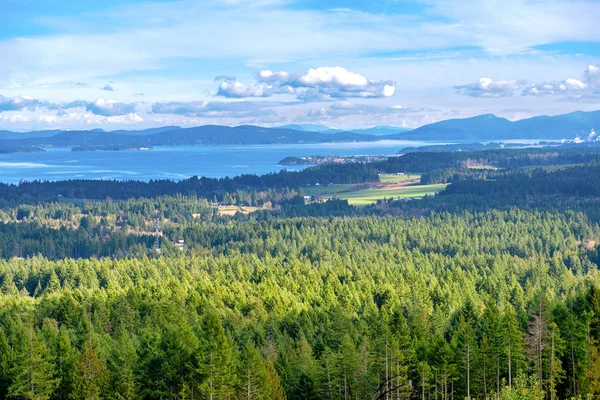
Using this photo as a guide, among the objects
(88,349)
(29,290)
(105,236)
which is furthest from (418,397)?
(105,236)

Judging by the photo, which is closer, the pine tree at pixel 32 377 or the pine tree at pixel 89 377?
the pine tree at pixel 89 377

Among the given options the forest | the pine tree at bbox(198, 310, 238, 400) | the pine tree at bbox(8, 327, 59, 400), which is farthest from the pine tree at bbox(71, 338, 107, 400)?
the pine tree at bbox(198, 310, 238, 400)

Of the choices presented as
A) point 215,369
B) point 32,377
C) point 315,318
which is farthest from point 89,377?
point 315,318

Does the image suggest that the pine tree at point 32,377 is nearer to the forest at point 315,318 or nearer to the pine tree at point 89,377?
the forest at point 315,318

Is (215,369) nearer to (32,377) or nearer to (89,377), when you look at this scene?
(89,377)

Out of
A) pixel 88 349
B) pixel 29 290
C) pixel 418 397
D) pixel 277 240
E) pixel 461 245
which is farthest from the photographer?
pixel 277 240

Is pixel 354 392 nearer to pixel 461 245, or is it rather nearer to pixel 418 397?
pixel 418 397

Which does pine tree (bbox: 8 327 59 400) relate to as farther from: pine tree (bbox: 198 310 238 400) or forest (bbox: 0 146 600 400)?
pine tree (bbox: 198 310 238 400)

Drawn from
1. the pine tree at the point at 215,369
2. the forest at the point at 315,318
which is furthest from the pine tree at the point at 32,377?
the pine tree at the point at 215,369
